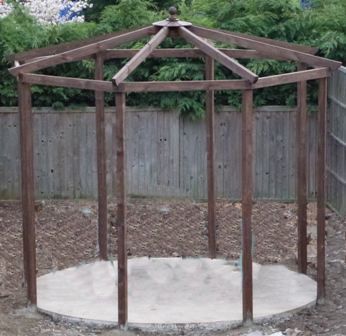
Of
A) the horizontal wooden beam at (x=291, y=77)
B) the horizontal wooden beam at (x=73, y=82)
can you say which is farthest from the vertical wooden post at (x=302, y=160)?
the horizontal wooden beam at (x=73, y=82)

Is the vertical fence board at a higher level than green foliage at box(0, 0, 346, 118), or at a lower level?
lower

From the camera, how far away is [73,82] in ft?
22.8

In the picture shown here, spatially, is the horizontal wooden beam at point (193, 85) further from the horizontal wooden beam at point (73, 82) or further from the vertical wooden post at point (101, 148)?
the vertical wooden post at point (101, 148)

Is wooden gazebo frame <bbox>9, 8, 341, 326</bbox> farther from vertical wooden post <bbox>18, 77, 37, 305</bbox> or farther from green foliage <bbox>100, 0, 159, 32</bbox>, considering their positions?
green foliage <bbox>100, 0, 159, 32</bbox>

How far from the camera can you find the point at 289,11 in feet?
39.6

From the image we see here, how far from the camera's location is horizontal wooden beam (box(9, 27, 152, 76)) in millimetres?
7418

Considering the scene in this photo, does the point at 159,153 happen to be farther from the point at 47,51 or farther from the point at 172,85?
the point at 172,85

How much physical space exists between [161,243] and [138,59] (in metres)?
3.34

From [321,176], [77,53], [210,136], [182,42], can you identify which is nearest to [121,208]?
[77,53]

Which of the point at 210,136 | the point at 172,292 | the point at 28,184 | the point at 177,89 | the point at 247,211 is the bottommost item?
the point at 172,292

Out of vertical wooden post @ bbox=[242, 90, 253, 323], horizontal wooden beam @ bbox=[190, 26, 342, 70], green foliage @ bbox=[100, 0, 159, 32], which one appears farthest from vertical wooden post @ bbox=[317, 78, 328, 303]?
green foliage @ bbox=[100, 0, 159, 32]

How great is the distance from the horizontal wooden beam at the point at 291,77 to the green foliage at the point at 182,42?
4.06m

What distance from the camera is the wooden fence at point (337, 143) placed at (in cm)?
1077

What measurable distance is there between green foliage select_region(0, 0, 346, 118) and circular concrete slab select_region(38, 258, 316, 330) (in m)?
3.43
